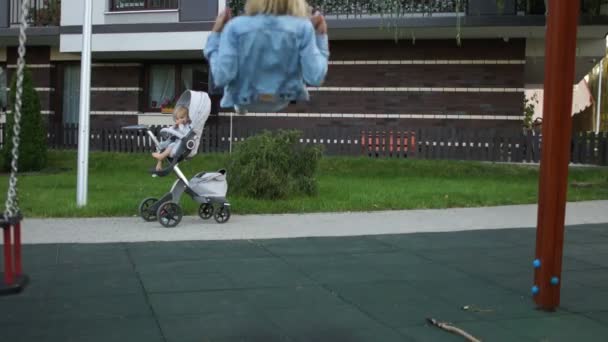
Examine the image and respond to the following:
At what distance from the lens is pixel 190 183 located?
415 inches

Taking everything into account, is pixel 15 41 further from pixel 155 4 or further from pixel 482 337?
pixel 482 337

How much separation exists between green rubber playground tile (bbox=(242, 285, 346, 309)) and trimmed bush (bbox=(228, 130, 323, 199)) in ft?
21.1

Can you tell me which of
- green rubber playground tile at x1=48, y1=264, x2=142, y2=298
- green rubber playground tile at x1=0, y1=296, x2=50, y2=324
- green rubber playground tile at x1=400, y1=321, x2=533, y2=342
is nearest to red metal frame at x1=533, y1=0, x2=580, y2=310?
green rubber playground tile at x1=400, y1=321, x2=533, y2=342

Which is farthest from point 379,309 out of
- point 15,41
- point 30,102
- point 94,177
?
point 15,41

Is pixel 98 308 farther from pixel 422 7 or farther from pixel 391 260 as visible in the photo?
pixel 422 7

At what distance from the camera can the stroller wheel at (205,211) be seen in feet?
36.3

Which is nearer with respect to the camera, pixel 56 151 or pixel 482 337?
pixel 482 337

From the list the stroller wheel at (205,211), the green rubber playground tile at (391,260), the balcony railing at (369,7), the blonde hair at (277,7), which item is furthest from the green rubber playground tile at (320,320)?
the balcony railing at (369,7)

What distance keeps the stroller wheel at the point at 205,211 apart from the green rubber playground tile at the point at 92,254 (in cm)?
246

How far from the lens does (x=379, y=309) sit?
5.75 m

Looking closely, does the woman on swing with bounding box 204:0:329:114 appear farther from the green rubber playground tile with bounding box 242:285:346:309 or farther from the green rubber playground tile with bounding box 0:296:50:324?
the green rubber playground tile with bounding box 0:296:50:324

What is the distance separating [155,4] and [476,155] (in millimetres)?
10337

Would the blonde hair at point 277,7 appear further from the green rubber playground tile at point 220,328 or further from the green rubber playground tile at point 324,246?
the green rubber playground tile at point 324,246

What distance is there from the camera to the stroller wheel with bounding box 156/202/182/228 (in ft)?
33.6
